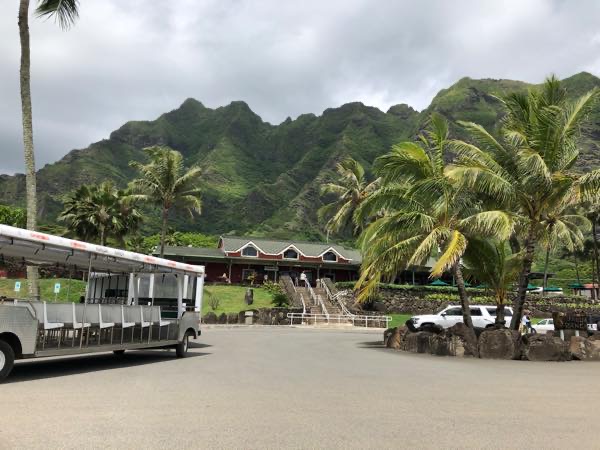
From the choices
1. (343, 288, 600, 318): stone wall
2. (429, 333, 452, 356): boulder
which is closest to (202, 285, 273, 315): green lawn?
(343, 288, 600, 318): stone wall

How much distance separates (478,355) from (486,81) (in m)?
205

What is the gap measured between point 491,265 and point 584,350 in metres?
5.20

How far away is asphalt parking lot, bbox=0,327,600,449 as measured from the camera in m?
5.98

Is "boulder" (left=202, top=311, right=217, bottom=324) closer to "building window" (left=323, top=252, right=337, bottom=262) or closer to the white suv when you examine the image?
the white suv

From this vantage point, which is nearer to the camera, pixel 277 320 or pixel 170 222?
pixel 277 320

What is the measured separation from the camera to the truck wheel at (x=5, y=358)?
9.51m

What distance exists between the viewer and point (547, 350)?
51.9 feet

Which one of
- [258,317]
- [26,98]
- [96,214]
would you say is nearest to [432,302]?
[258,317]

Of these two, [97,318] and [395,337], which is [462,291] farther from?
[97,318]

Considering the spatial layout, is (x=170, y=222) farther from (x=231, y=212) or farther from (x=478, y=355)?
(x=478, y=355)

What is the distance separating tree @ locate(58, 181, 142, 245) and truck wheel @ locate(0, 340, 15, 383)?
33323 mm

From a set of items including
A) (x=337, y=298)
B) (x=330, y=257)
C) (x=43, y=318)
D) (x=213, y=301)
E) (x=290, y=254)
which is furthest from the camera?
(x=330, y=257)

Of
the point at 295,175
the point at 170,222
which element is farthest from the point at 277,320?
the point at 295,175

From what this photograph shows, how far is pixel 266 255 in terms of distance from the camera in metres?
53.7
